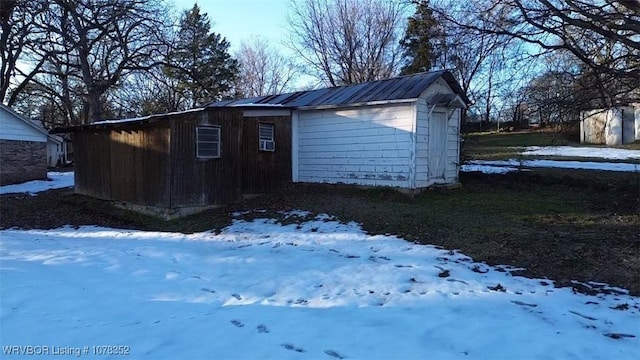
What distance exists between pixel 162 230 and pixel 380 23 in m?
23.8

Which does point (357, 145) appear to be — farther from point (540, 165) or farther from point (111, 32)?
point (111, 32)

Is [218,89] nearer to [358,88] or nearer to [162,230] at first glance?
[358,88]

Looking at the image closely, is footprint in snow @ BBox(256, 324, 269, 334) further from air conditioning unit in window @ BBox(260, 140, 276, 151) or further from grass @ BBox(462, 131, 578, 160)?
grass @ BBox(462, 131, 578, 160)

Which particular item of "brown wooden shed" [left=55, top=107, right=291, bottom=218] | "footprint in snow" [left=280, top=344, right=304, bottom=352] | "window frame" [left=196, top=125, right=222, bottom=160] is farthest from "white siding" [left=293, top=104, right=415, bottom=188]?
"footprint in snow" [left=280, top=344, right=304, bottom=352]

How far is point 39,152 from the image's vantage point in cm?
2303

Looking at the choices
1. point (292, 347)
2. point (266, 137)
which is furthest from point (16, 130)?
point (292, 347)

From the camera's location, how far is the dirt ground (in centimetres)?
665

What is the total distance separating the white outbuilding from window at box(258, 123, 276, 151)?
640 mm

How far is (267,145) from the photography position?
14.3m

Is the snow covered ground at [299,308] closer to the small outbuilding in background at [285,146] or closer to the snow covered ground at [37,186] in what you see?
the small outbuilding in background at [285,146]

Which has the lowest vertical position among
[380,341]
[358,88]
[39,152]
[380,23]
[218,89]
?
[380,341]

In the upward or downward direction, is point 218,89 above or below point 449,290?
above

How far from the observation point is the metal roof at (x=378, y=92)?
12734 mm

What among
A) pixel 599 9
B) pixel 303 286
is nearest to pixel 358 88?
pixel 599 9
